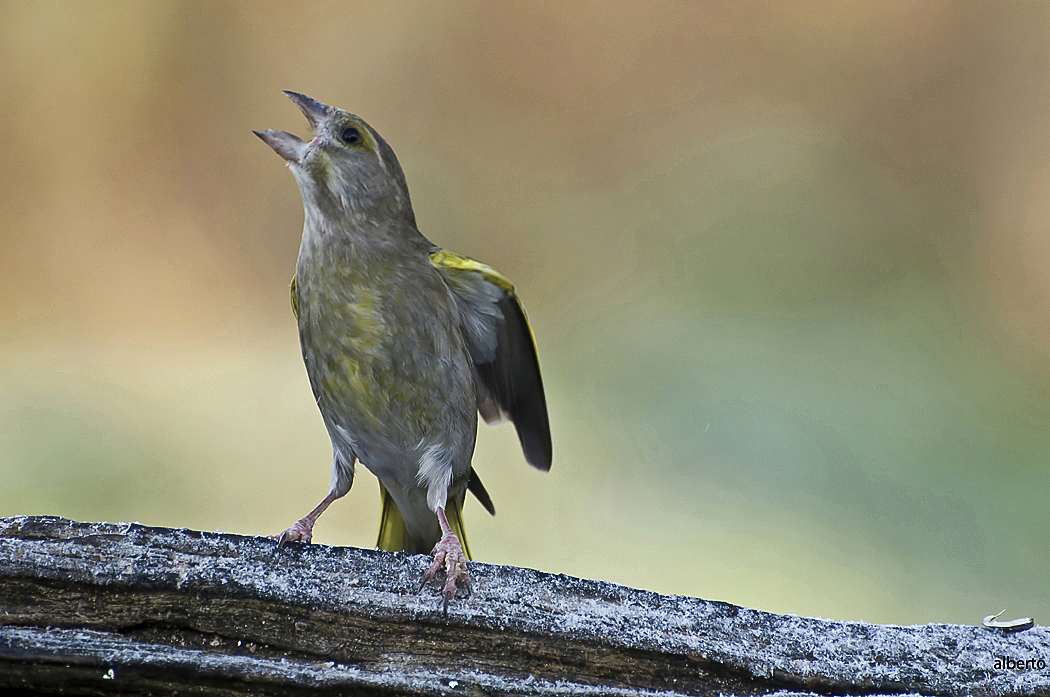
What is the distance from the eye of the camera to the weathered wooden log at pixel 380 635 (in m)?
1.69

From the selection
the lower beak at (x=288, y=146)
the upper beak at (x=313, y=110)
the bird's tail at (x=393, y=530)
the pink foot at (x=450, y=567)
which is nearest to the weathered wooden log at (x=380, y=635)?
the pink foot at (x=450, y=567)

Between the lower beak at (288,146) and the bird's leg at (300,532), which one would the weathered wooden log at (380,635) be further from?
the lower beak at (288,146)

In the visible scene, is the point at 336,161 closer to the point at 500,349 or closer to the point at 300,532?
the point at 500,349

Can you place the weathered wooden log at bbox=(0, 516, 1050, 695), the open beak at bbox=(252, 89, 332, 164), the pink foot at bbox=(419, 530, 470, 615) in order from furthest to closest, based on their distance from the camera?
the open beak at bbox=(252, 89, 332, 164)
the pink foot at bbox=(419, 530, 470, 615)
the weathered wooden log at bbox=(0, 516, 1050, 695)

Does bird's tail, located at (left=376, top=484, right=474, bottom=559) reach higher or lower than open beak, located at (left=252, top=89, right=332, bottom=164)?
lower

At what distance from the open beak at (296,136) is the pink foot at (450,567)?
3.66ft

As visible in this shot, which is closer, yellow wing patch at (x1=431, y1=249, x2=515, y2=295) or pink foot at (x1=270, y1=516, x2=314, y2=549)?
pink foot at (x1=270, y1=516, x2=314, y2=549)

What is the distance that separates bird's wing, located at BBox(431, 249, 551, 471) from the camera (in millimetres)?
2553

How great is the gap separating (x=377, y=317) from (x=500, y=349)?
→ 582 mm

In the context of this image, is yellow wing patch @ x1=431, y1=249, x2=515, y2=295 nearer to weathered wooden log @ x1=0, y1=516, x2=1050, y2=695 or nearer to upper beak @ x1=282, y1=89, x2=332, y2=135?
upper beak @ x1=282, y1=89, x2=332, y2=135

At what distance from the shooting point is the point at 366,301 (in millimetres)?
2344

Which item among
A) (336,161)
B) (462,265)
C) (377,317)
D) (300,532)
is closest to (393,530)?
(300,532)

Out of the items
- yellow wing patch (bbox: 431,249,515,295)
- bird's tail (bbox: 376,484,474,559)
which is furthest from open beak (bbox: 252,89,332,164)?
bird's tail (bbox: 376,484,474,559)

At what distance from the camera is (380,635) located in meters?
1.83
